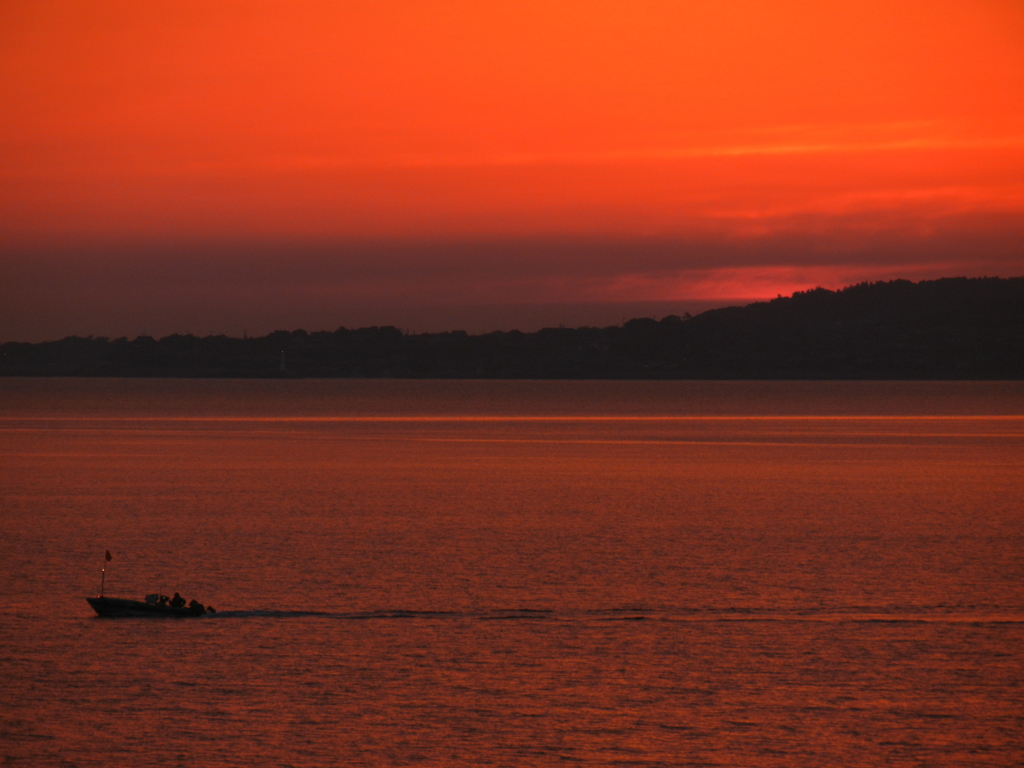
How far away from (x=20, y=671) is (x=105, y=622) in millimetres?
5596

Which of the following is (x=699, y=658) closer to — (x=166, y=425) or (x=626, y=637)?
(x=626, y=637)

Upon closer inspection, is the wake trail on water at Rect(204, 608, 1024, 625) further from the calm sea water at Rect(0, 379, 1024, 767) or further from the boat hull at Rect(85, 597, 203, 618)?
the boat hull at Rect(85, 597, 203, 618)

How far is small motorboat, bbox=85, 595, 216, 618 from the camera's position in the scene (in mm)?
34938

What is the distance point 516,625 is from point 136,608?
36.6ft

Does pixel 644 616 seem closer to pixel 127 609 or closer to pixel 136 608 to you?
pixel 136 608

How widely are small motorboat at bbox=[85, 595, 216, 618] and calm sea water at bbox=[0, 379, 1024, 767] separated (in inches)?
24.1

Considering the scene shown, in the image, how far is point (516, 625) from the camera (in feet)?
113

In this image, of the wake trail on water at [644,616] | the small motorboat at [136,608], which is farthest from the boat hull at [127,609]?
the wake trail on water at [644,616]

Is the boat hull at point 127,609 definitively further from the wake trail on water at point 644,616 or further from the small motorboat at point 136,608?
the wake trail on water at point 644,616

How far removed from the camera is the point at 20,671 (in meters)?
28.8

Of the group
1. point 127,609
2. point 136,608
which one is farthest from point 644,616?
point 127,609

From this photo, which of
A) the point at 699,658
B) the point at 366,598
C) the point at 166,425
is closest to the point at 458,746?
the point at 699,658

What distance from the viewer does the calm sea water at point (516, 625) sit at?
2480cm

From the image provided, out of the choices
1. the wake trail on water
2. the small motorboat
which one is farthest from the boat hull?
the wake trail on water
